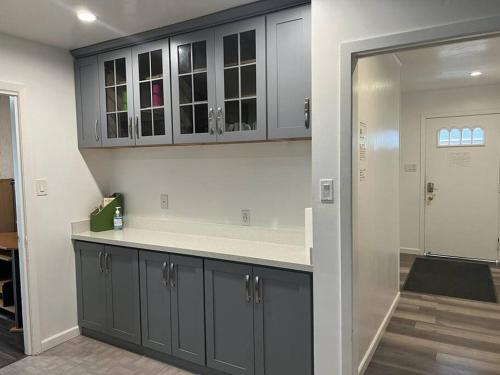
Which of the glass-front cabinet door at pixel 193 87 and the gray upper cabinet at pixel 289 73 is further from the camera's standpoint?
the glass-front cabinet door at pixel 193 87

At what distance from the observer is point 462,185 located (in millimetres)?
5312

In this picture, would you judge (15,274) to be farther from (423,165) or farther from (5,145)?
(423,165)

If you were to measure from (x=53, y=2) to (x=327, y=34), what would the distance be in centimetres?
159

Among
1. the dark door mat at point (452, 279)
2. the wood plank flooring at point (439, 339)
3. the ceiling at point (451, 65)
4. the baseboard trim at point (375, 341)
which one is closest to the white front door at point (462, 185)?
the dark door mat at point (452, 279)

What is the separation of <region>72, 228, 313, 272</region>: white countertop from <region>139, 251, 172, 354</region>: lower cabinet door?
4.2 inches

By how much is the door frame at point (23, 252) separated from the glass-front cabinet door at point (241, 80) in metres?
1.52

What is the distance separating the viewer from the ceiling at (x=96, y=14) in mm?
2198

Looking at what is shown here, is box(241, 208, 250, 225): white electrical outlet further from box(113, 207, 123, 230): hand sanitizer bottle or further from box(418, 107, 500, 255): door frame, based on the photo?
box(418, 107, 500, 255): door frame

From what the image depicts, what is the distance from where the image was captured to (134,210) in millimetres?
3396

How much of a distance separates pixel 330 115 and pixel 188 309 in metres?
1.58

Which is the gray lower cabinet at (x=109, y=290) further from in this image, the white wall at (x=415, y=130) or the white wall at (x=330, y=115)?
the white wall at (x=415, y=130)

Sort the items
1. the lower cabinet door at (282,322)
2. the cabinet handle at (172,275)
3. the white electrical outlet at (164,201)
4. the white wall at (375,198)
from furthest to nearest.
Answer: the white electrical outlet at (164,201) < the cabinet handle at (172,275) < the white wall at (375,198) < the lower cabinet door at (282,322)

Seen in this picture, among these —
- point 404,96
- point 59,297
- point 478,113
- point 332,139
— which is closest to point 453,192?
point 478,113

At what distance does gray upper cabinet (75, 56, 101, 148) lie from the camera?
120 inches
